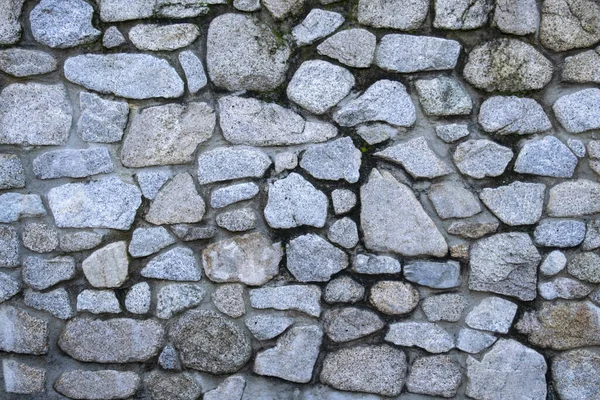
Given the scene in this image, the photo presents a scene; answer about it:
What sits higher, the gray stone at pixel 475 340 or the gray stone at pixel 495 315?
the gray stone at pixel 495 315

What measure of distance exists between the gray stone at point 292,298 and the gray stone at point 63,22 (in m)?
1.11

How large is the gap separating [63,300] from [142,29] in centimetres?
102

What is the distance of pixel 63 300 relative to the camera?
7.80 ft

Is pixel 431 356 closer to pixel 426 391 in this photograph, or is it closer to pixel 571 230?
pixel 426 391

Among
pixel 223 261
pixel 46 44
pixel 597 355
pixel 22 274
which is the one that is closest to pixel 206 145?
pixel 223 261

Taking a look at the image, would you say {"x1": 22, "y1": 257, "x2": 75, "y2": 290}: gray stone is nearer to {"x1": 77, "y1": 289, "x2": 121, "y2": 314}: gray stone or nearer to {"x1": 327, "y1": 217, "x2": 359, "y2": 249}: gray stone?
{"x1": 77, "y1": 289, "x2": 121, "y2": 314}: gray stone

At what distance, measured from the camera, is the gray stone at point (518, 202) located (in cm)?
227

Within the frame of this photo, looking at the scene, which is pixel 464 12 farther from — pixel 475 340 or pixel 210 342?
pixel 210 342

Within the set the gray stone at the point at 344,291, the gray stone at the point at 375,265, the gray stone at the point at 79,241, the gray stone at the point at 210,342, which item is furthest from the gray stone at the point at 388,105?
the gray stone at the point at 79,241

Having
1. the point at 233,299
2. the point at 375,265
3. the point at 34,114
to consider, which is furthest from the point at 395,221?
the point at 34,114

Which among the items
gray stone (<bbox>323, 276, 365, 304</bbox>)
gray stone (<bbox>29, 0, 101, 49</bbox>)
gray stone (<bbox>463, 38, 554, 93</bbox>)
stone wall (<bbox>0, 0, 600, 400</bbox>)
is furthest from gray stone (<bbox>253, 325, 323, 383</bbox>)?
gray stone (<bbox>29, 0, 101, 49</bbox>)

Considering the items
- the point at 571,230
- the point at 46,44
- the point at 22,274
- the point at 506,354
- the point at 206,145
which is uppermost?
the point at 46,44

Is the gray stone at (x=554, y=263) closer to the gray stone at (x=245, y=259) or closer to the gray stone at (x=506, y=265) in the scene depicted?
the gray stone at (x=506, y=265)

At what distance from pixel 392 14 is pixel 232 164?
774mm
